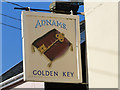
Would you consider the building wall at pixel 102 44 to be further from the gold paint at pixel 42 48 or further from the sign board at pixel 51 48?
the gold paint at pixel 42 48

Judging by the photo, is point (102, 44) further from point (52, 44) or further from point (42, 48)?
Answer: point (42, 48)

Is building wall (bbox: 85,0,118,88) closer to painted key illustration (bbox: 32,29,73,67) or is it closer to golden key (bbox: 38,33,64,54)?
painted key illustration (bbox: 32,29,73,67)

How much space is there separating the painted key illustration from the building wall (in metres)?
0.84

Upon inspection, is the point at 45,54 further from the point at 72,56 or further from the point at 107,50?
the point at 107,50

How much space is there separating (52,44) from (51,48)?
115mm

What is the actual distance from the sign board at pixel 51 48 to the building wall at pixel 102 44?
0.63 m

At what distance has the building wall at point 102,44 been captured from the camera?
384 inches

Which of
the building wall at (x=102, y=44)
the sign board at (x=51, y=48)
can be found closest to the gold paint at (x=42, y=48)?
the sign board at (x=51, y=48)

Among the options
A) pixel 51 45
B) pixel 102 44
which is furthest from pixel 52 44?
pixel 102 44

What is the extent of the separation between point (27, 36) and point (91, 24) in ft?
6.85

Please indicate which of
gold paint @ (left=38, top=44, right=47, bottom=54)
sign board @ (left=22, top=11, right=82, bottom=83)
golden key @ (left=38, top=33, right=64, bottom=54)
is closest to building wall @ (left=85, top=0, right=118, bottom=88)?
sign board @ (left=22, top=11, right=82, bottom=83)

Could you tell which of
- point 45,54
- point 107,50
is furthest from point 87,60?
point 45,54

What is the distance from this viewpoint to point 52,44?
973cm

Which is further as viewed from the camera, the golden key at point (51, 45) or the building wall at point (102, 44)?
the building wall at point (102, 44)
